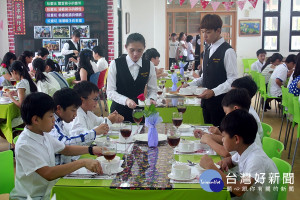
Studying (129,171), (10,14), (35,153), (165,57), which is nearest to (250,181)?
(129,171)

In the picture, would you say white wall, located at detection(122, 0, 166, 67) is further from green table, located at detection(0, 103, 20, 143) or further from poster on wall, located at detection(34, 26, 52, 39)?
green table, located at detection(0, 103, 20, 143)

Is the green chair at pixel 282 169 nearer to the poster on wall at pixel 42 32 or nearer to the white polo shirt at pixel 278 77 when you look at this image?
the white polo shirt at pixel 278 77

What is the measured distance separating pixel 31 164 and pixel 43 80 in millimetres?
3288

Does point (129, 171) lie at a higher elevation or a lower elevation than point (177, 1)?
lower

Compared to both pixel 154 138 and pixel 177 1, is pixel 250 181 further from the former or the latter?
pixel 177 1

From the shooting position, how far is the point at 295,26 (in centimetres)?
1173

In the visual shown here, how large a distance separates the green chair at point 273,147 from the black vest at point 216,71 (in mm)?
1109

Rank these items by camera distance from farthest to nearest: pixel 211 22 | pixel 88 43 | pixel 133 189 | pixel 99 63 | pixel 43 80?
pixel 88 43
pixel 99 63
pixel 43 80
pixel 211 22
pixel 133 189

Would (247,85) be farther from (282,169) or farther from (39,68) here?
(39,68)

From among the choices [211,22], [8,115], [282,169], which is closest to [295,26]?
[211,22]

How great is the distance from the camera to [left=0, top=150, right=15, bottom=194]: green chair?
229 centimetres

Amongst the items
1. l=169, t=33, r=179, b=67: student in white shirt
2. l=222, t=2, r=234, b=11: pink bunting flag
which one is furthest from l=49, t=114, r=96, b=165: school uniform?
l=222, t=2, r=234, b=11: pink bunting flag

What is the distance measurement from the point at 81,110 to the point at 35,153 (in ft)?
2.90

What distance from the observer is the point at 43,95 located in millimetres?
2152
